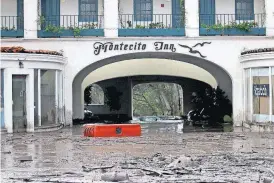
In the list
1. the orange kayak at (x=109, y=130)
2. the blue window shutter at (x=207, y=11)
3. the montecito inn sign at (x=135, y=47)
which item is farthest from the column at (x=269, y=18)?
the orange kayak at (x=109, y=130)

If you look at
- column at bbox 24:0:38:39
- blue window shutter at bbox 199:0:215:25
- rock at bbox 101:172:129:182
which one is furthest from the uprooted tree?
rock at bbox 101:172:129:182

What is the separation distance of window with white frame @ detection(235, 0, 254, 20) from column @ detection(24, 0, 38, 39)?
33.4 feet

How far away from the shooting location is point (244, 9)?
97.2 ft

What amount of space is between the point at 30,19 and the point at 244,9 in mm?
10821

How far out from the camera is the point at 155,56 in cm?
3000

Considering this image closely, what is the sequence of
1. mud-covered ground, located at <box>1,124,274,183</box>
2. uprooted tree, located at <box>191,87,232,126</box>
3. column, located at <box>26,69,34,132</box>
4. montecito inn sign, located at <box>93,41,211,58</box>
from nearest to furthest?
1. mud-covered ground, located at <box>1,124,274,183</box>
2. column, located at <box>26,69,34,132</box>
3. montecito inn sign, located at <box>93,41,211,58</box>
4. uprooted tree, located at <box>191,87,232,126</box>

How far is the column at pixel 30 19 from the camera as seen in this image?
2822 centimetres

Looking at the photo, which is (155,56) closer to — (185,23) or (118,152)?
(185,23)

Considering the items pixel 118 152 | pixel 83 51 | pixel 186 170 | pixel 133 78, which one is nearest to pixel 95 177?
pixel 186 170

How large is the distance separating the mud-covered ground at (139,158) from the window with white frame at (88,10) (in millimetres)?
9131

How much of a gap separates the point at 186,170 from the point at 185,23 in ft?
55.7

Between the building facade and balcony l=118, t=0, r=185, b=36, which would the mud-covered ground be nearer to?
the building facade

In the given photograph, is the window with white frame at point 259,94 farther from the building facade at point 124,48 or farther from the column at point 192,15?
the column at point 192,15

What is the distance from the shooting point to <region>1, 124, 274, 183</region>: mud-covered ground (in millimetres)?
11445
